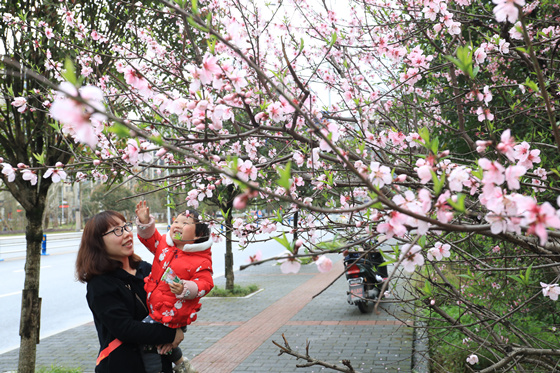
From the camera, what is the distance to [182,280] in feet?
10.2

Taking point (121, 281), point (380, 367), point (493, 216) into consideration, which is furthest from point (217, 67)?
point (380, 367)

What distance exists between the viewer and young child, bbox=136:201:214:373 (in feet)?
10.1

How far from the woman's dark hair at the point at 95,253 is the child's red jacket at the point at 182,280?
280 millimetres

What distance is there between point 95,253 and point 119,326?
0.53m

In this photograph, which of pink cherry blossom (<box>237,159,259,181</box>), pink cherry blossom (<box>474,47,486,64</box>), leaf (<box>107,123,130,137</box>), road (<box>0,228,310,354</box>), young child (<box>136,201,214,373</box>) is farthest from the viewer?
road (<box>0,228,310,354</box>)

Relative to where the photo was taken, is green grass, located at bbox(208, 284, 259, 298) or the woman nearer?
the woman

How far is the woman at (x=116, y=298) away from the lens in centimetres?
294

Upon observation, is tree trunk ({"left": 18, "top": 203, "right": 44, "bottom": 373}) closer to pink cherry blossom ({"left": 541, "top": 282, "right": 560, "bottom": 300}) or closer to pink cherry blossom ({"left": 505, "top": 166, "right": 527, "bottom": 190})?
pink cherry blossom ({"left": 541, "top": 282, "right": 560, "bottom": 300})

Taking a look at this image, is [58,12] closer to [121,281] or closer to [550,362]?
[121,281]

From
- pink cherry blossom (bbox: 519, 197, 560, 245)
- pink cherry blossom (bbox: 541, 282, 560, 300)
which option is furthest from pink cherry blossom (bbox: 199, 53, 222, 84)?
pink cherry blossom (bbox: 541, 282, 560, 300)

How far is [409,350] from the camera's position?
5.98 metres

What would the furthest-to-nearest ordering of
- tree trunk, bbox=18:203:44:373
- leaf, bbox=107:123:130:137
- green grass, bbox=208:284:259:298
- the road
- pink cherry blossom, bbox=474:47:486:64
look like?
green grass, bbox=208:284:259:298 → the road → tree trunk, bbox=18:203:44:373 → pink cherry blossom, bbox=474:47:486:64 → leaf, bbox=107:123:130:137

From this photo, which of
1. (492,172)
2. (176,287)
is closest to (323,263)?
(492,172)

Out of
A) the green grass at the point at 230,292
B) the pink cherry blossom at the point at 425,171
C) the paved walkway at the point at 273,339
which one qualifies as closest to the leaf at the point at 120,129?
the pink cherry blossom at the point at 425,171
